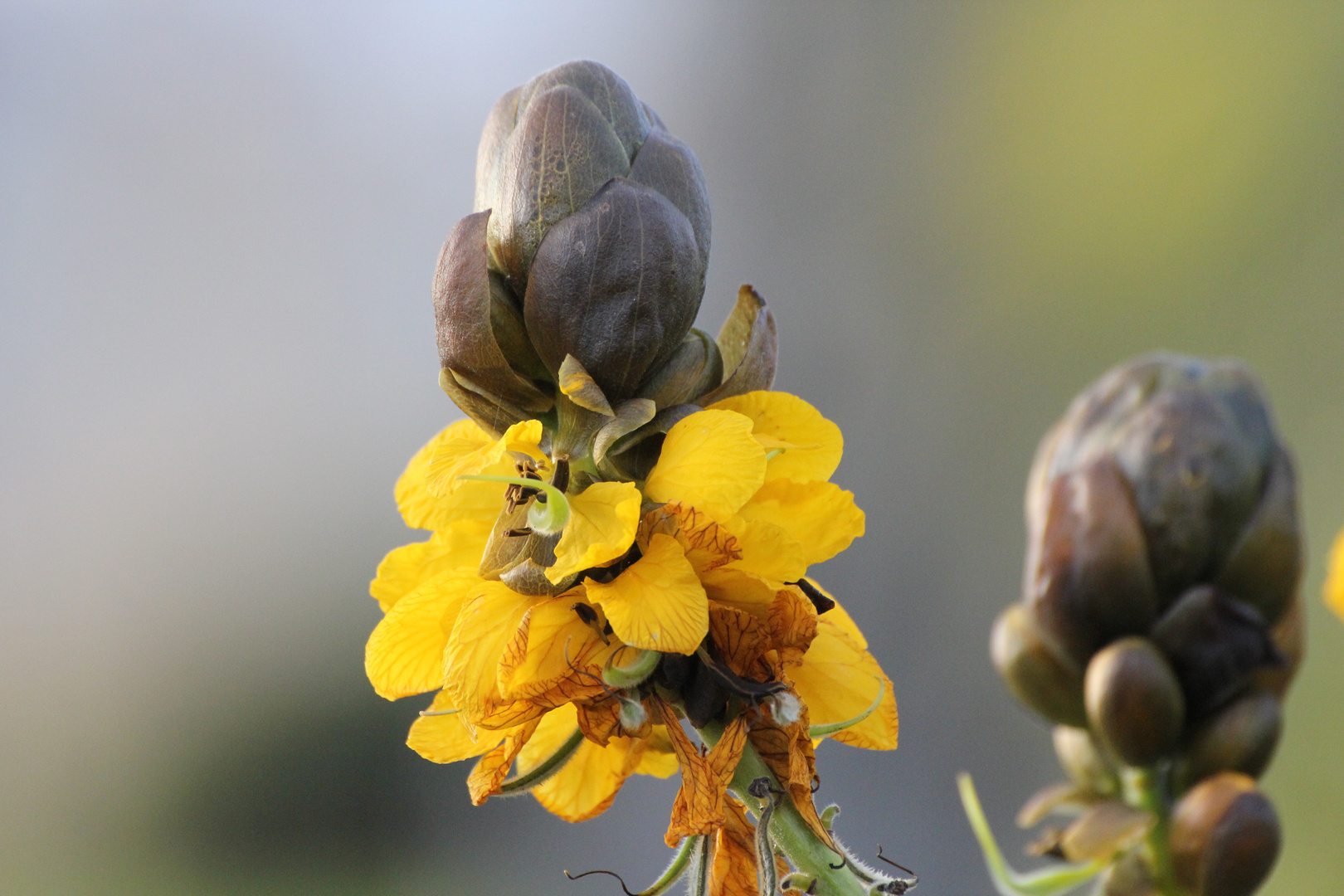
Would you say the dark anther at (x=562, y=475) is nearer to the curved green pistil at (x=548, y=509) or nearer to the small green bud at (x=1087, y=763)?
the curved green pistil at (x=548, y=509)

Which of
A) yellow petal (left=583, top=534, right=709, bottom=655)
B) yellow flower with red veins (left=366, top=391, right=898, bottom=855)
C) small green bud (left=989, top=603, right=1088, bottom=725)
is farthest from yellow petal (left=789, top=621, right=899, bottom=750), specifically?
small green bud (left=989, top=603, right=1088, bottom=725)

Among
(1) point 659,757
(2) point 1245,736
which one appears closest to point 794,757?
(1) point 659,757

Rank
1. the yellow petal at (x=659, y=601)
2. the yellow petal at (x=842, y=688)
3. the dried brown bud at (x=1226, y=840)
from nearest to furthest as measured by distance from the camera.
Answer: the dried brown bud at (x=1226, y=840) → the yellow petal at (x=659, y=601) → the yellow petal at (x=842, y=688)

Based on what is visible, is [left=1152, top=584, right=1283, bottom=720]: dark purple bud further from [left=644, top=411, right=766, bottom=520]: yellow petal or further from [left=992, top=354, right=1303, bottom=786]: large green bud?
[left=644, top=411, right=766, bottom=520]: yellow petal

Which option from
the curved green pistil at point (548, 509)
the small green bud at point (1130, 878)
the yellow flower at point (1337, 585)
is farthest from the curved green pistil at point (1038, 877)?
the curved green pistil at point (548, 509)

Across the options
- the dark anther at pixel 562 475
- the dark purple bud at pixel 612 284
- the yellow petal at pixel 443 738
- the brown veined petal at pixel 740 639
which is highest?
the dark purple bud at pixel 612 284

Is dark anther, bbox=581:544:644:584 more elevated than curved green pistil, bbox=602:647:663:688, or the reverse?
dark anther, bbox=581:544:644:584
